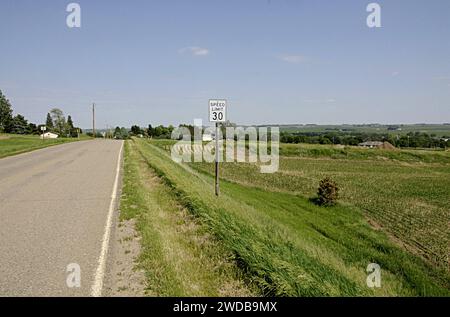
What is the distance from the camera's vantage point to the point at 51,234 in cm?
662

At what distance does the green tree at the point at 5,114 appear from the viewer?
10508cm

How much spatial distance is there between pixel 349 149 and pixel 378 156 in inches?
205

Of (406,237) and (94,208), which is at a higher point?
(94,208)

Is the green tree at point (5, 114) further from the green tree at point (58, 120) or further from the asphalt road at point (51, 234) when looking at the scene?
the asphalt road at point (51, 234)

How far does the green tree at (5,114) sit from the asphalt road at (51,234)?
358 feet

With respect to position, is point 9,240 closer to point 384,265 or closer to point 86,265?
point 86,265

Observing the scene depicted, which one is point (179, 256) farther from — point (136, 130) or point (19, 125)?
point (19, 125)

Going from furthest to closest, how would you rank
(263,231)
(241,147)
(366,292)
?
(241,147)
(263,231)
(366,292)

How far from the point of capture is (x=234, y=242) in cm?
599

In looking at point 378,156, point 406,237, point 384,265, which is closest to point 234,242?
point 384,265

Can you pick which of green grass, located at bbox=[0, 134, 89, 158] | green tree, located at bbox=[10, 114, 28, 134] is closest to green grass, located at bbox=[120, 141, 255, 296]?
green grass, located at bbox=[0, 134, 89, 158]

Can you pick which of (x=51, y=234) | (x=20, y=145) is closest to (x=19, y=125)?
(x=20, y=145)

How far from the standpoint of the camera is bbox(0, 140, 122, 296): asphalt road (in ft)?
15.1

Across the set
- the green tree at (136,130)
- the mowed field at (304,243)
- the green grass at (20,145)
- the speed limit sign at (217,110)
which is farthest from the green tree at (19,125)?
the speed limit sign at (217,110)
